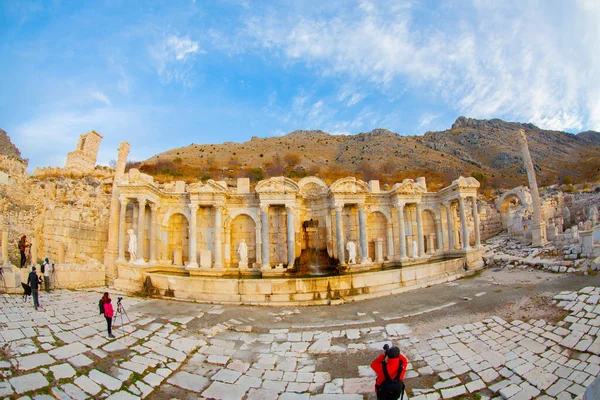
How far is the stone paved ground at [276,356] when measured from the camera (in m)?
5.82

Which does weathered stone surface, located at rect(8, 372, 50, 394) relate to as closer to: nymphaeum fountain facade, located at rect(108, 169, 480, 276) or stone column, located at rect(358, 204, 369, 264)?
nymphaeum fountain facade, located at rect(108, 169, 480, 276)

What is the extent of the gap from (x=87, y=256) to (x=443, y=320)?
61.4ft

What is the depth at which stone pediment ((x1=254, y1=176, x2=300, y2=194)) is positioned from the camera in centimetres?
1723

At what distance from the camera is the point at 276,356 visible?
7.54 m

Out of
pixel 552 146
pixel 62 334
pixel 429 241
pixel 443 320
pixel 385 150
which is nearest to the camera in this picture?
pixel 62 334

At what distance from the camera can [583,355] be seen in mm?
6766

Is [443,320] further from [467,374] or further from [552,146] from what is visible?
[552,146]

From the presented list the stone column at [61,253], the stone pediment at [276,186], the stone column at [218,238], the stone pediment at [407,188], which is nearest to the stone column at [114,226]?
the stone column at [61,253]

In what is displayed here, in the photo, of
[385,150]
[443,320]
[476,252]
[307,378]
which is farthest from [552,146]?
[307,378]

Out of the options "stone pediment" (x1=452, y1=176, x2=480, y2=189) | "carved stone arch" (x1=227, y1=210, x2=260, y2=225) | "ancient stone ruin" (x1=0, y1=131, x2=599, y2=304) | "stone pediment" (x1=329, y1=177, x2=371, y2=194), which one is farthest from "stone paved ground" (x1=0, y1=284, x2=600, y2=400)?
"stone pediment" (x1=452, y1=176, x2=480, y2=189)

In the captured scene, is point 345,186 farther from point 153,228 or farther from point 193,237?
point 153,228

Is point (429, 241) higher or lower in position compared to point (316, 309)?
higher

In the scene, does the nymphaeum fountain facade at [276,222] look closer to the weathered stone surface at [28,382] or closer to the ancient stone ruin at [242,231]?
the ancient stone ruin at [242,231]

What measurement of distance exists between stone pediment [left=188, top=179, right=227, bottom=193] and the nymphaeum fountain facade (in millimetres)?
58
